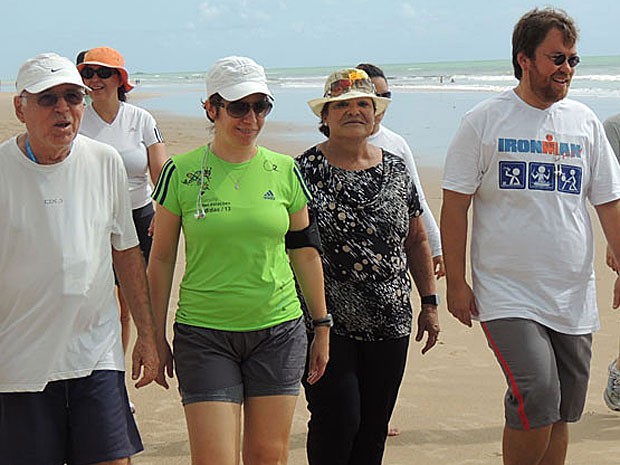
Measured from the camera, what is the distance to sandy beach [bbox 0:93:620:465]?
5.47 m

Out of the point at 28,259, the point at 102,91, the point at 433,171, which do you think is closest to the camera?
the point at 28,259

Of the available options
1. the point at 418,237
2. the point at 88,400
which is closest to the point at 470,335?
the point at 418,237

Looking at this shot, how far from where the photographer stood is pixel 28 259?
11.3ft

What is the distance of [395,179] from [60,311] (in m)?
1.67

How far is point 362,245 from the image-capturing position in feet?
14.4

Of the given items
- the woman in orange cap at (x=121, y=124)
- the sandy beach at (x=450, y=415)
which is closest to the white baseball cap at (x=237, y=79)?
the woman in orange cap at (x=121, y=124)

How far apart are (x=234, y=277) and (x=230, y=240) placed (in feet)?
0.47

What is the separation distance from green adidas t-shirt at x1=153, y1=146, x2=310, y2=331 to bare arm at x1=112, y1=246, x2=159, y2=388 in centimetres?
15

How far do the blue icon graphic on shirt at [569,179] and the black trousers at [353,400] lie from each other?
961 mm

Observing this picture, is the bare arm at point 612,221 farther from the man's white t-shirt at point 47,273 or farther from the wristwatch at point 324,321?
the man's white t-shirt at point 47,273

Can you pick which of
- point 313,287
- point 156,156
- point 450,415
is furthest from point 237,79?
point 450,415

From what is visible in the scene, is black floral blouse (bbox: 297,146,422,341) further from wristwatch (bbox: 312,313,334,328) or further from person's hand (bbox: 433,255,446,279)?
person's hand (bbox: 433,255,446,279)

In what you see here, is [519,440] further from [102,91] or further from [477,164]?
[102,91]

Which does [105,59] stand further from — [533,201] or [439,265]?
[533,201]
